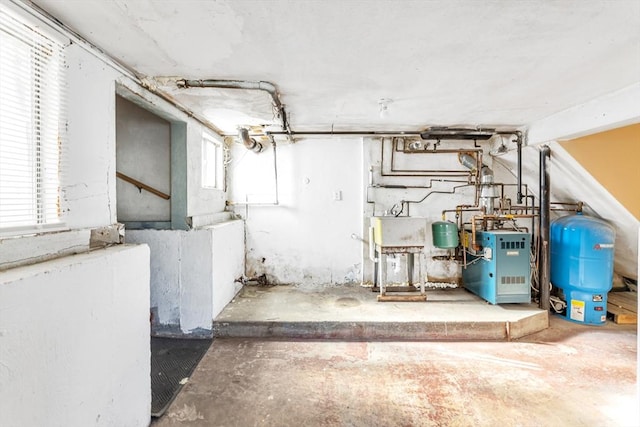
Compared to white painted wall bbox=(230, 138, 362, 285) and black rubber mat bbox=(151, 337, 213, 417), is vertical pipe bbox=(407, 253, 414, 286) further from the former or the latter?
black rubber mat bbox=(151, 337, 213, 417)

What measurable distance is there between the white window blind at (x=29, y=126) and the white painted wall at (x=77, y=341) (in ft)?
0.93

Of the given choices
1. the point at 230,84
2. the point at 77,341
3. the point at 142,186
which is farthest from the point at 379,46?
the point at 142,186

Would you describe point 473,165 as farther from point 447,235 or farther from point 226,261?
point 226,261

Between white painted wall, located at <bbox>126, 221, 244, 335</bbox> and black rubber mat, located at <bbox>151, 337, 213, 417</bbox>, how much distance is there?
0.42 feet

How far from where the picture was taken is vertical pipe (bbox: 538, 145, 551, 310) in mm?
3488

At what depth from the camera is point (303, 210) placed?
14.3 ft

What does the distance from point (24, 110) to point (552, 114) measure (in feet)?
14.3

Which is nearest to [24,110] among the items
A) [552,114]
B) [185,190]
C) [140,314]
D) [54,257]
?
[54,257]

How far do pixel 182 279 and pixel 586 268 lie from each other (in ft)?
15.4

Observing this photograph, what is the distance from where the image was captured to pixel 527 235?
3449 millimetres

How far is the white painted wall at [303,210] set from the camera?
4344 mm

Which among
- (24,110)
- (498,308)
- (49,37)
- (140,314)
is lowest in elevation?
(498,308)

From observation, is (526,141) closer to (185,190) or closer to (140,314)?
(185,190)

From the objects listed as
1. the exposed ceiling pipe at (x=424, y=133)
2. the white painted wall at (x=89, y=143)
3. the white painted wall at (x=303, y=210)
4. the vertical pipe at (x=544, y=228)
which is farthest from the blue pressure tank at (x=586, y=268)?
the white painted wall at (x=89, y=143)
